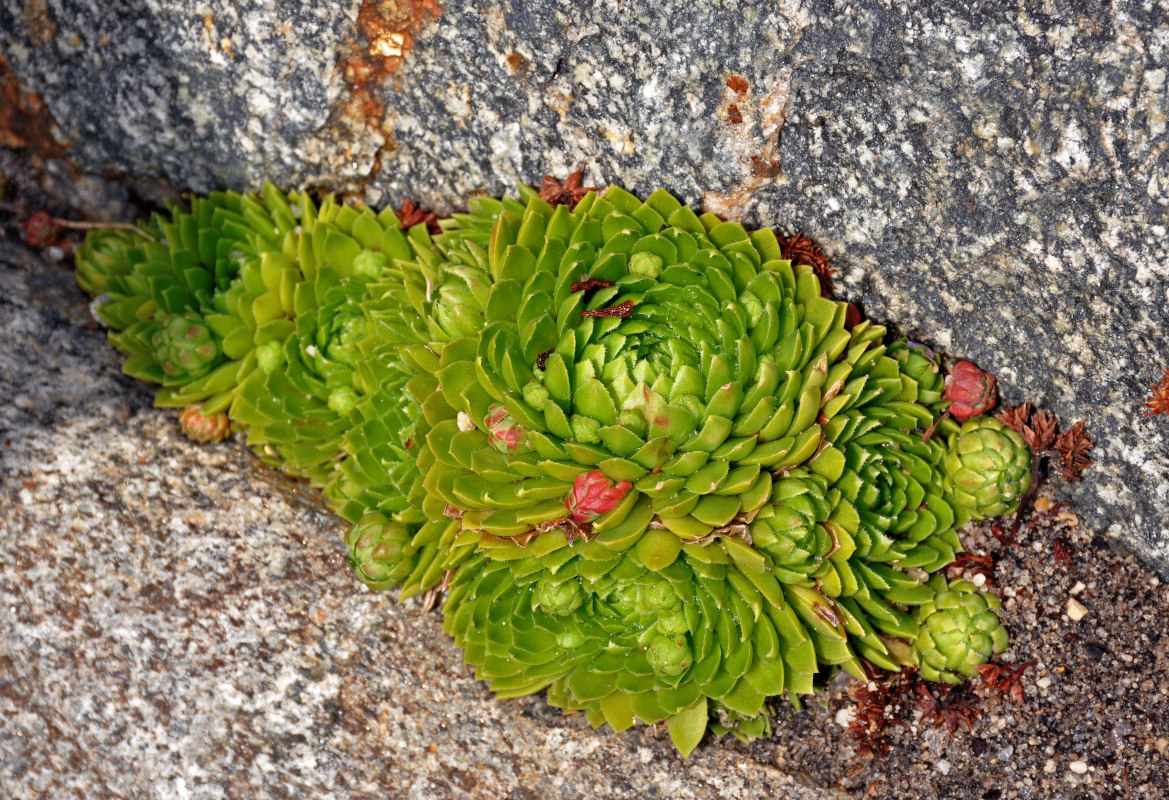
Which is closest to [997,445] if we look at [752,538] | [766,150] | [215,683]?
[752,538]

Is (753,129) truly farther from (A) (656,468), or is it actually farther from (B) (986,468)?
(B) (986,468)

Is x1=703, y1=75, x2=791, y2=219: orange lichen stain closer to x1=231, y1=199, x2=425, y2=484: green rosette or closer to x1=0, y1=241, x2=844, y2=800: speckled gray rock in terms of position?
x1=231, y1=199, x2=425, y2=484: green rosette

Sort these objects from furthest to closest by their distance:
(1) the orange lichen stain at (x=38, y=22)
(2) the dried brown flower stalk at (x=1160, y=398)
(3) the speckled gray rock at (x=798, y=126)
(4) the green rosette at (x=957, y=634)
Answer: (1) the orange lichen stain at (x=38, y=22), (4) the green rosette at (x=957, y=634), (2) the dried brown flower stalk at (x=1160, y=398), (3) the speckled gray rock at (x=798, y=126)

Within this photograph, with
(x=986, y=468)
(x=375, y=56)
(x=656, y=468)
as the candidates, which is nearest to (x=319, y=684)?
(x=656, y=468)

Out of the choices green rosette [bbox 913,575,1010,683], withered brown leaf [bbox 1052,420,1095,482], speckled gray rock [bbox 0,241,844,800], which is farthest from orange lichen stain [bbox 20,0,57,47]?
withered brown leaf [bbox 1052,420,1095,482]

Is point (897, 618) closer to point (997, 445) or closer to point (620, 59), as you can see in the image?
point (997, 445)

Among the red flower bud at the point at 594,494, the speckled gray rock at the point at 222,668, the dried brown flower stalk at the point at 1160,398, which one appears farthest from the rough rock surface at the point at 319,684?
the red flower bud at the point at 594,494

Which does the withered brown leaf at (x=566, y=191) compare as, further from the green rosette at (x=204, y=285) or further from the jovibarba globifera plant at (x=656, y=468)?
the green rosette at (x=204, y=285)
